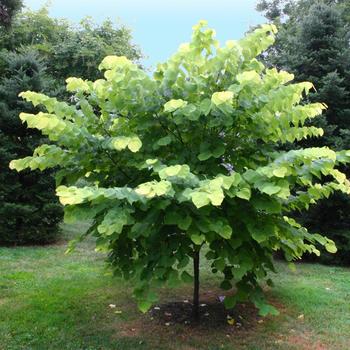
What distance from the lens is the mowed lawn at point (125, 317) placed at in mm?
4059

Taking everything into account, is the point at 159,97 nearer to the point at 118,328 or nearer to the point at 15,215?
the point at 118,328

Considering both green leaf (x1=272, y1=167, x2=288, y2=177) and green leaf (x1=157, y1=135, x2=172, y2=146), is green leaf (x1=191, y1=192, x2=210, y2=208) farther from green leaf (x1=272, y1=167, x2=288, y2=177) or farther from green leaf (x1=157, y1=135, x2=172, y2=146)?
green leaf (x1=157, y1=135, x2=172, y2=146)

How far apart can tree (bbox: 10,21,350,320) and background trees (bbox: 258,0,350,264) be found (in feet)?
13.1

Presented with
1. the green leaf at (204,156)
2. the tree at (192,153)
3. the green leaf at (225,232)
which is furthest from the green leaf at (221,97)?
the green leaf at (225,232)

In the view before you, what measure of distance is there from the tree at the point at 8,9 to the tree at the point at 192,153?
8.43 meters

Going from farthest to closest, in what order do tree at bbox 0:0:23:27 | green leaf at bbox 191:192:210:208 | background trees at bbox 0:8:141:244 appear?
tree at bbox 0:0:23:27 → background trees at bbox 0:8:141:244 → green leaf at bbox 191:192:210:208

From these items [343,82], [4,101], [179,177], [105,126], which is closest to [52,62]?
[4,101]

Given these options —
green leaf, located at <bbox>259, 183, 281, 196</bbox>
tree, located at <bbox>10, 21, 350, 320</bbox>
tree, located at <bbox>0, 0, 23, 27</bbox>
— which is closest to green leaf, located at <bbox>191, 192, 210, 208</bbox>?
tree, located at <bbox>10, 21, 350, 320</bbox>

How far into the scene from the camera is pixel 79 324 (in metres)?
4.41

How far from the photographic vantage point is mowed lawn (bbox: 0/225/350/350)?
13.3ft

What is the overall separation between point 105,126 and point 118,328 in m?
1.97

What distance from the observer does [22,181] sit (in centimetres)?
855

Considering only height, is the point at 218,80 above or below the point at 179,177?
above

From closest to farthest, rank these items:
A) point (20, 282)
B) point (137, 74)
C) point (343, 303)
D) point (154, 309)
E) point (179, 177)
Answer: point (179, 177) < point (137, 74) < point (154, 309) < point (343, 303) < point (20, 282)
